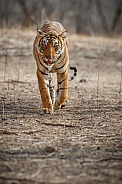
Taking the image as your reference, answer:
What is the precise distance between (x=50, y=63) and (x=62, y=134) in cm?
150

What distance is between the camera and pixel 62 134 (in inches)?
201

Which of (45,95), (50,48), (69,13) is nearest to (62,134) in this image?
(45,95)

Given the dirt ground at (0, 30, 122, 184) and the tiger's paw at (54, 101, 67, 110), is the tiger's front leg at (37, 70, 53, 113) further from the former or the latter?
the tiger's paw at (54, 101, 67, 110)

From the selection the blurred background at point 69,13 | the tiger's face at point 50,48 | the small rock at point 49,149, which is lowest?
the small rock at point 49,149

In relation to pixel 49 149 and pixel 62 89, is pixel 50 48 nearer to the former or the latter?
pixel 62 89

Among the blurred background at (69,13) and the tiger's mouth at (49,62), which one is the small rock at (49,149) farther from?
the blurred background at (69,13)

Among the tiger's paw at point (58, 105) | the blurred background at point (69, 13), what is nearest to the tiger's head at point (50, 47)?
the tiger's paw at point (58, 105)

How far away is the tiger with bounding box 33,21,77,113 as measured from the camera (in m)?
6.42

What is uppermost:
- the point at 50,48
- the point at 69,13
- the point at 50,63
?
the point at 69,13

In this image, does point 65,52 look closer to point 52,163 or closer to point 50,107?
point 50,107

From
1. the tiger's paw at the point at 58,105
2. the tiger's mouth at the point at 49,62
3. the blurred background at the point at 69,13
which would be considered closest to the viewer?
the tiger's mouth at the point at 49,62

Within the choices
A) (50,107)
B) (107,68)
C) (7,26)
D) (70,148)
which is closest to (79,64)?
(107,68)

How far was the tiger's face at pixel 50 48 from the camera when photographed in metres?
6.36

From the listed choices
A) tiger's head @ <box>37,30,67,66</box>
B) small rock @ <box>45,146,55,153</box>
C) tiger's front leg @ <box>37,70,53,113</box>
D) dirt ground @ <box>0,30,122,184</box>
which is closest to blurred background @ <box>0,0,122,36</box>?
dirt ground @ <box>0,30,122,184</box>
